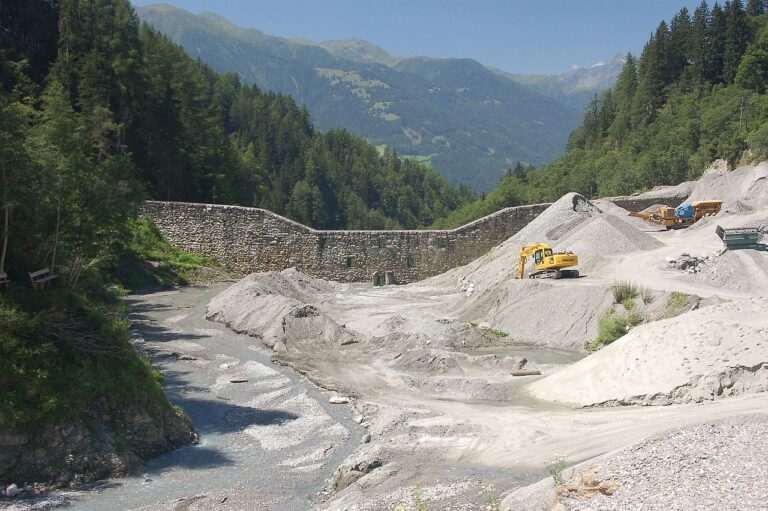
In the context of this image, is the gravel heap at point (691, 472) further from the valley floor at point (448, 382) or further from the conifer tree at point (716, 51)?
the conifer tree at point (716, 51)

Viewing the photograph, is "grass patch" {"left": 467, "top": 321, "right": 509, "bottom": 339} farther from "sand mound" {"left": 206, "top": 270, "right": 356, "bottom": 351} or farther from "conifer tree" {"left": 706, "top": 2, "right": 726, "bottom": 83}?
"conifer tree" {"left": 706, "top": 2, "right": 726, "bottom": 83}

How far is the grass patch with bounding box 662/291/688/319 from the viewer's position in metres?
22.9

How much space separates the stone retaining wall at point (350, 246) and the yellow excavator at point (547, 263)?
7.17 m

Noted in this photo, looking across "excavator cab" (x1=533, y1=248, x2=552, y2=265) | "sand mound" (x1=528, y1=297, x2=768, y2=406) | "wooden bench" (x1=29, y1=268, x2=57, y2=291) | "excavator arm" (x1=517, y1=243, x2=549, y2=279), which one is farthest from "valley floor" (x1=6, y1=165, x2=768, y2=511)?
"wooden bench" (x1=29, y1=268, x2=57, y2=291)

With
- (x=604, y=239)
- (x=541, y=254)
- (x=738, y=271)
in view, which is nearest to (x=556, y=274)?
(x=541, y=254)

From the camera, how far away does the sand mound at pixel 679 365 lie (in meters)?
15.1

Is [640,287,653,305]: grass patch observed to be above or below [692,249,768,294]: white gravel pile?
below

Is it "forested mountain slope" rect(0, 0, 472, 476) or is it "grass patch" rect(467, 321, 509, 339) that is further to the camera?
"grass patch" rect(467, 321, 509, 339)

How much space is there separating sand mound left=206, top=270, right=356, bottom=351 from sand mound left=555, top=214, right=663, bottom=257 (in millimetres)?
11914

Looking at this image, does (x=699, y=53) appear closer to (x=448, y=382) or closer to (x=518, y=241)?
(x=518, y=241)

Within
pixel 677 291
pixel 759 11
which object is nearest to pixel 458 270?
pixel 677 291

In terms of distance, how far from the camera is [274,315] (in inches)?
1022

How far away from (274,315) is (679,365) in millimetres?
14336

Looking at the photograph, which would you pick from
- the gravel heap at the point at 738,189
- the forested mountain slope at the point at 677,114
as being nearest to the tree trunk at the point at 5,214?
the gravel heap at the point at 738,189
